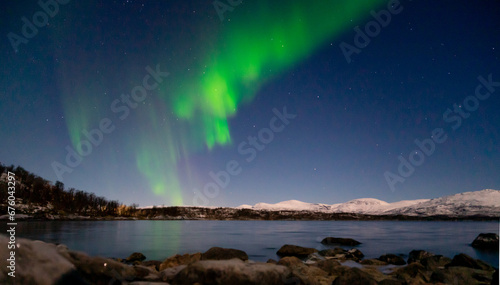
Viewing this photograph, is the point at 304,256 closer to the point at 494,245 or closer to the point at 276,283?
the point at 276,283

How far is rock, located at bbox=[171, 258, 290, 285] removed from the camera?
9648mm

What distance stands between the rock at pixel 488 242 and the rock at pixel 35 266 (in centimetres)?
4233

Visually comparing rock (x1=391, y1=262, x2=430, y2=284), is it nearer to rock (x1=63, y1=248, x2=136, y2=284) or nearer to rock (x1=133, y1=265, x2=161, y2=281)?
rock (x1=133, y1=265, x2=161, y2=281)

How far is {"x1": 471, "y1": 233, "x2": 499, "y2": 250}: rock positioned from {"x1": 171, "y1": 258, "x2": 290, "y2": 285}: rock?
36.2 m

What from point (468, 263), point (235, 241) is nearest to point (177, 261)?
point (468, 263)

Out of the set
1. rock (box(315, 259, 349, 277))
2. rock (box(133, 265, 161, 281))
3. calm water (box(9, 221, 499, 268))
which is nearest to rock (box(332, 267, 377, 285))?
rock (box(315, 259, 349, 277))

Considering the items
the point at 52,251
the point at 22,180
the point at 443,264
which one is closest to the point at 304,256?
the point at 443,264

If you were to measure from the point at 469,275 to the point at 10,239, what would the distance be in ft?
64.5

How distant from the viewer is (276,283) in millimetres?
10297

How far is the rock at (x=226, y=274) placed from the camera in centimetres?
965

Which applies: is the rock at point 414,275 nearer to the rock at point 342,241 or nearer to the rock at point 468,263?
the rock at point 468,263

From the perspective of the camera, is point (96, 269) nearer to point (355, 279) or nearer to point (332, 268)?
point (355, 279)

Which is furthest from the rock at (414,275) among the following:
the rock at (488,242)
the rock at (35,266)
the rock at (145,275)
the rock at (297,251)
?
the rock at (488,242)

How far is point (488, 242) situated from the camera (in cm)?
3462
